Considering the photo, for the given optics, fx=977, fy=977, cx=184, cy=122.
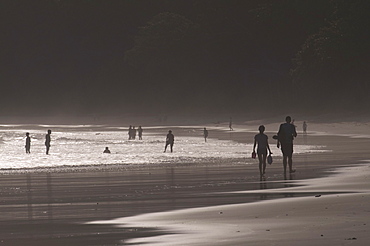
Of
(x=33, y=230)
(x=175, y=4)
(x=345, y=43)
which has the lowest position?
(x=33, y=230)

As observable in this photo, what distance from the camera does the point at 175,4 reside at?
116 metres

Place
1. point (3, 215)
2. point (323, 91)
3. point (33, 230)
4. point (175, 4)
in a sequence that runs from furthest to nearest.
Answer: point (175, 4) < point (323, 91) < point (3, 215) < point (33, 230)

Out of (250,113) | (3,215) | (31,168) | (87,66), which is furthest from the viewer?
(87,66)

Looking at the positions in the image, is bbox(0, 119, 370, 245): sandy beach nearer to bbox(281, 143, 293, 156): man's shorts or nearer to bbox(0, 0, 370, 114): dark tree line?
bbox(281, 143, 293, 156): man's shorts

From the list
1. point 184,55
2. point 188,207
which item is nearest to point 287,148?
point 188,207

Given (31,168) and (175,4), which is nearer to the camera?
(31,168)

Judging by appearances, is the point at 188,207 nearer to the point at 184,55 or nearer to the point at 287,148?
the point at 287,148

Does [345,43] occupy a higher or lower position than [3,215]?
higher

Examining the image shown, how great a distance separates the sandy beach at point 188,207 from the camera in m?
12.9

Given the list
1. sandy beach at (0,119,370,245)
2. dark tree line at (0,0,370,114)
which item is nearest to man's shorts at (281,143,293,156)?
sandy beach at (0,119,370,245)

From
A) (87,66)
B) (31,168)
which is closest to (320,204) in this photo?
(31,168)

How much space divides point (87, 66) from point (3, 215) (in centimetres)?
10863

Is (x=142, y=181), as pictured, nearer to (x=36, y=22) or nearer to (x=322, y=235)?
(x=322, y=235)

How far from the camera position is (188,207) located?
17016 mm
